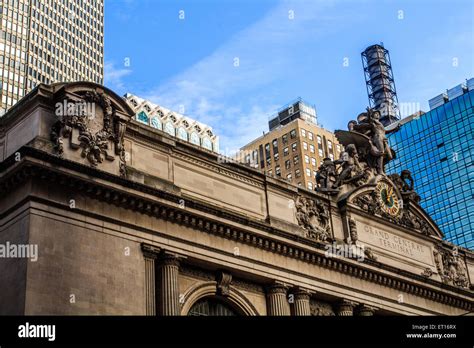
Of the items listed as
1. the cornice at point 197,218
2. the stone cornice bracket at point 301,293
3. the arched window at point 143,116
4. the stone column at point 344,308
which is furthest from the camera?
the arched window at point 143,116

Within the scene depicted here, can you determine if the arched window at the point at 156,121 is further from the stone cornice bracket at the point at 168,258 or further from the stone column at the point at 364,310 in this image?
the stone cornice bracket at the point at 168,258

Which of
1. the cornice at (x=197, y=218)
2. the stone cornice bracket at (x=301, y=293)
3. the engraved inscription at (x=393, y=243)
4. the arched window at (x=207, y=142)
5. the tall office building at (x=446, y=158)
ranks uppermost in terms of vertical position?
the arched window at (x=207, y=142)

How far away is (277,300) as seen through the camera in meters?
43.2

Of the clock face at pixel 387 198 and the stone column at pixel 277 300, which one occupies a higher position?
the clock face at pixel 387 198

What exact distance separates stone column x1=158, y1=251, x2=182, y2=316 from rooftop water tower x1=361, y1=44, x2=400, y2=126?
91270 millimetres

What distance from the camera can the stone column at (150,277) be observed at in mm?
37125

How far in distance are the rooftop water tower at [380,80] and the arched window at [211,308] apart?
3464 inches

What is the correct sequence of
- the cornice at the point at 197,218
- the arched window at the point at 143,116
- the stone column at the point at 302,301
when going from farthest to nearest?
the arched window at the point at 143,116 → the stone column at the point at 302,301 → the cornice at the point at 197,218

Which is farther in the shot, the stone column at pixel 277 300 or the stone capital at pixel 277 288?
the stone capital at pixel 277 288

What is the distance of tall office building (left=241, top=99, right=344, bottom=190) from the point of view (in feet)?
366

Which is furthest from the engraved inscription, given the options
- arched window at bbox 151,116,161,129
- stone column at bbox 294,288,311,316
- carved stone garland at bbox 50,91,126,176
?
arched window at bbox 151,116,161,129

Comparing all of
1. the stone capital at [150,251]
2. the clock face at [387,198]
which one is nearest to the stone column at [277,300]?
the stone capital at [150,251]

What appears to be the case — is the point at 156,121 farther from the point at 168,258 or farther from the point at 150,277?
the point at 150,277
